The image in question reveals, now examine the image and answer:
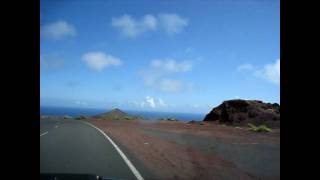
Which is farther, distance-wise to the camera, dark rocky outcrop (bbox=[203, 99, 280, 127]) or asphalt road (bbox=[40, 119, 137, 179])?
dark rocky outcrop (bbox=[203, 99, 280, 127])

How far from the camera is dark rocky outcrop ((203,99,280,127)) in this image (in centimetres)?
6158

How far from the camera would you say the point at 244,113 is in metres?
67.2

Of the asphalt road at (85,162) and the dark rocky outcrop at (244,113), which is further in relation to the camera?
the dark rocky outcrop at (244,113)

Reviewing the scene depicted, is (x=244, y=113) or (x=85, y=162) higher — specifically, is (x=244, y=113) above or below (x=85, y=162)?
above

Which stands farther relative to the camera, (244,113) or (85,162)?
(244,113)

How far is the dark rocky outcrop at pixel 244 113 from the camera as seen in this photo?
61.6 m
